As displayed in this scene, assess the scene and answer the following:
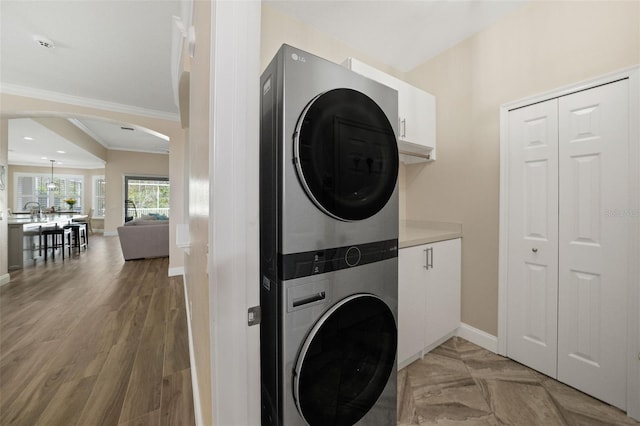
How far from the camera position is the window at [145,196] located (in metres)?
8.39

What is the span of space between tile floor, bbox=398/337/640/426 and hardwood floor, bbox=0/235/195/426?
1315 millimetres

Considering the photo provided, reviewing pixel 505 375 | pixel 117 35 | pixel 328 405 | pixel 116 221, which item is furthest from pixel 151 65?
pixel 116 221

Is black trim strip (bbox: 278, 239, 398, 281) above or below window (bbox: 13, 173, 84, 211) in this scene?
below

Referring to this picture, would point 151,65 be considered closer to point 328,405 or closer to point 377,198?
point 377,198

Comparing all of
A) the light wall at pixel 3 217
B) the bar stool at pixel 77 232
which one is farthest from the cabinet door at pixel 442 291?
the bar stool at pixel 77 232

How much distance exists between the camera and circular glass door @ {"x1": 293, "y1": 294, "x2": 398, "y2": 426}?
0.87 meters

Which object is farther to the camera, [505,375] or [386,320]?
[505,375]

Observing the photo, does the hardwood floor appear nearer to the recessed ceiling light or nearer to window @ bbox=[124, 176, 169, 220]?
the recessed ceiling light

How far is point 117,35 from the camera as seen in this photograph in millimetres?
2318

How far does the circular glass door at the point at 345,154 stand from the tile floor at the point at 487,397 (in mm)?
1259

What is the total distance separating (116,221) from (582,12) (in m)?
11.0

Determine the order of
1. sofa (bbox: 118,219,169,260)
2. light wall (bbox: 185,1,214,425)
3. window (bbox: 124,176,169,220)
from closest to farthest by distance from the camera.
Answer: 1. light wall (bbox: 185,1,214,425)
2. sofa (bbox: 118,219,169,260)
3. window (bbox: 124,176,169,220)

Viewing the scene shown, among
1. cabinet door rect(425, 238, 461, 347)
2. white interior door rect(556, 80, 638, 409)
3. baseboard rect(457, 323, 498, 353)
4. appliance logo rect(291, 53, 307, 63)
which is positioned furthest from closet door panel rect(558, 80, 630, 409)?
appliance logo rect(291, 53, 307, 63)

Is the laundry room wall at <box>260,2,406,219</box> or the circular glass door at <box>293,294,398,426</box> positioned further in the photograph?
the laundry room wall at <box>260,2,406,219</box>
